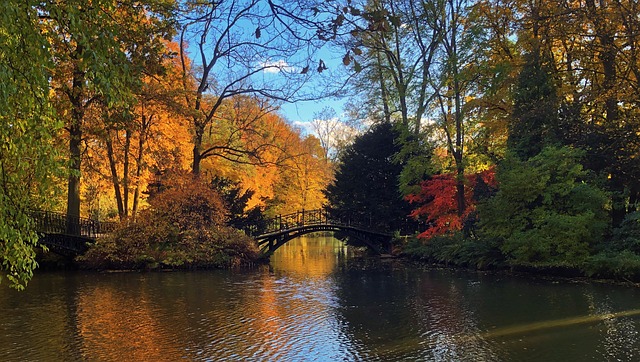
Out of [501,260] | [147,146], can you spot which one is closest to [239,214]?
[147,146]

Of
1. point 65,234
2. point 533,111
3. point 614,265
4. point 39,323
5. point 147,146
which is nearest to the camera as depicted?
point 39,323

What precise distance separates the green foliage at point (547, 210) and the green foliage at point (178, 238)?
10.7 m

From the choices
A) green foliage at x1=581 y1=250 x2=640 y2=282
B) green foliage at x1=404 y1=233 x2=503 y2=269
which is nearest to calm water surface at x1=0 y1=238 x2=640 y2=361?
green foliage at x1=581 y1=250 x2=640 y2=282

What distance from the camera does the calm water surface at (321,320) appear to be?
7.44 m

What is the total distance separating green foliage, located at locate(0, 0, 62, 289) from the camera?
12.3 feet

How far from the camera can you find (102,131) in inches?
476

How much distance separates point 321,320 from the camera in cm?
981

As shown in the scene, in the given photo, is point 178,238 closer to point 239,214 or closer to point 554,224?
point 239,214

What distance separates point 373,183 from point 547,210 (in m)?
12.9

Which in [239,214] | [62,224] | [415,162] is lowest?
[62,224]

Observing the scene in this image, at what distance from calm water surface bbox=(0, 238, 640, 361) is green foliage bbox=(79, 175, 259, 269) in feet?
8.14

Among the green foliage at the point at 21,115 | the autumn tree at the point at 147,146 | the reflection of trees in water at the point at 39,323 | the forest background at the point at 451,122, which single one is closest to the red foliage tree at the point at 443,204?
the forest background at the point at 451,122

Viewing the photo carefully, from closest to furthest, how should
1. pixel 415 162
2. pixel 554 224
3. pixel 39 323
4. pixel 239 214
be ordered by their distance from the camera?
1. pixel 39 323
2. pixel 554 224
3. pixel 415 162
4. pixel 239 214

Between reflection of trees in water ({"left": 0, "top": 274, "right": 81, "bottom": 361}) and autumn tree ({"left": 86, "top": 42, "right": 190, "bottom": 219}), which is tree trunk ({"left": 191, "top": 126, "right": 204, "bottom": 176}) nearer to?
autumn tree ({"left": 86, "top": 42, "right": 190, "bottom": 219})
